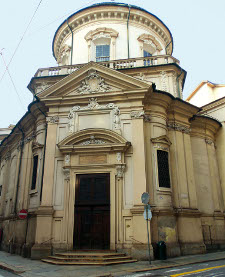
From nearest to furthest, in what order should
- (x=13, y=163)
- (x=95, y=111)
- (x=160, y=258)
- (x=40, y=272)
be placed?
(x=40, y=272) → (x=160, y=258) → (x=95, y=111) → (x=13, y=163)

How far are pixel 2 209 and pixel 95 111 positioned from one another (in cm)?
1361

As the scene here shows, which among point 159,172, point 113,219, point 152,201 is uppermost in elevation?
point 159,172

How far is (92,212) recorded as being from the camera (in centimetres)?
1451

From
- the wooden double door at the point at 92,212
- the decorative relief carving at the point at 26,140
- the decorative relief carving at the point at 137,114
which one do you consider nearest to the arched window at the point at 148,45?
the decorative relief carving at the point at 137,114

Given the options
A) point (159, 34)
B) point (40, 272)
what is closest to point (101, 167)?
point (40, 272)

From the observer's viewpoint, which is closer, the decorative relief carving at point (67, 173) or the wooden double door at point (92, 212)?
the wooden double door at point (92, 212)

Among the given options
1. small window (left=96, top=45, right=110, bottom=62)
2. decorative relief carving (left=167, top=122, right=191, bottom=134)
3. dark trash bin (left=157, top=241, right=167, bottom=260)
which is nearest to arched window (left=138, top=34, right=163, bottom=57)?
small window (left=96, top=45, right=110, bottom=62)

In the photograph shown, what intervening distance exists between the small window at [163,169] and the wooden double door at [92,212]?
3078 mm

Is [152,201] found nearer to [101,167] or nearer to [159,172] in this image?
[159,172]

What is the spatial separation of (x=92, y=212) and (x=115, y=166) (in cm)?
275

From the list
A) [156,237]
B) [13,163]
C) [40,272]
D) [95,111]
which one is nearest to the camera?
[40,272]

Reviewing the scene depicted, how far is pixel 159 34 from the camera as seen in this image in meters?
24.4

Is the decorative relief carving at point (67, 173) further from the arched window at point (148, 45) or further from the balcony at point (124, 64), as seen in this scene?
the arched window at point (148, 45)

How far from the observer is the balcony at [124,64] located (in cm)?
1869
